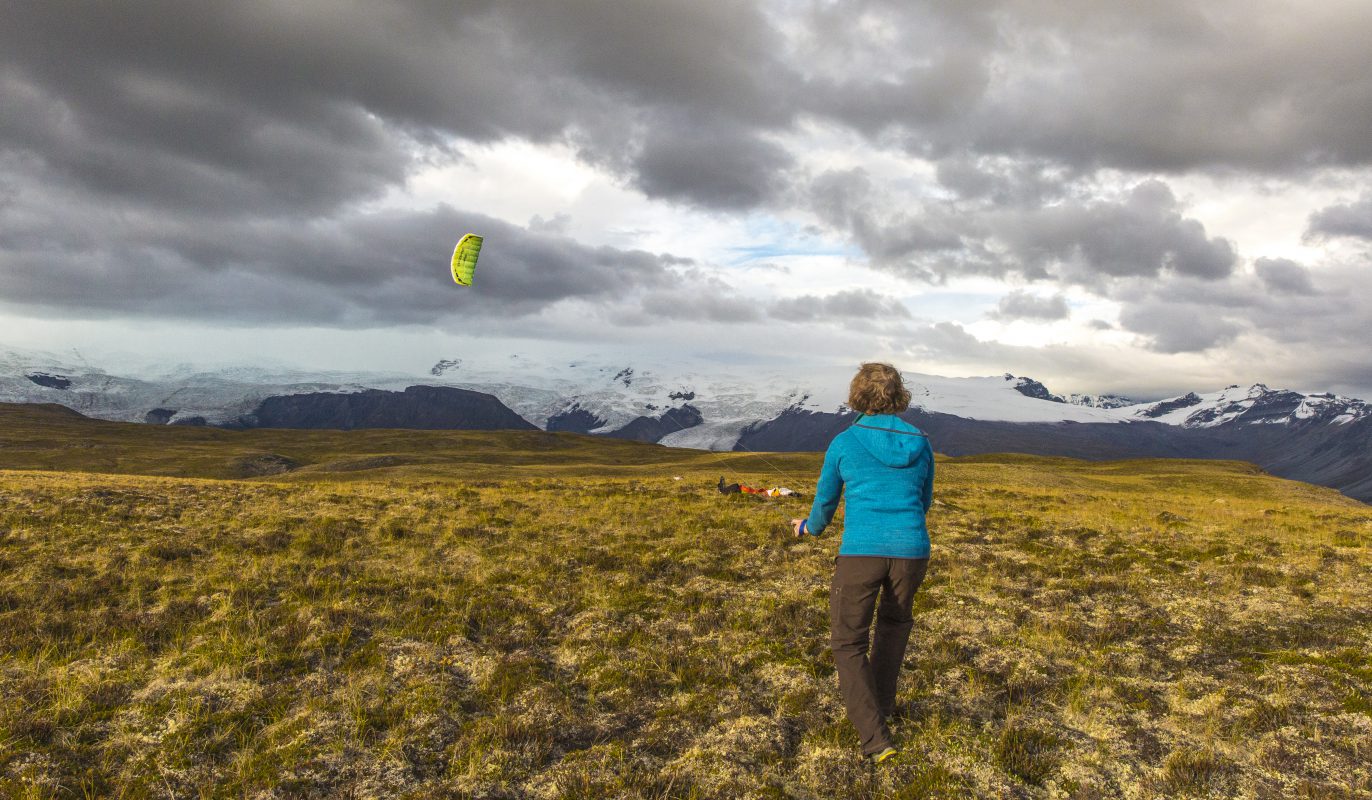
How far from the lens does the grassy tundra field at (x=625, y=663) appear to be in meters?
7.30

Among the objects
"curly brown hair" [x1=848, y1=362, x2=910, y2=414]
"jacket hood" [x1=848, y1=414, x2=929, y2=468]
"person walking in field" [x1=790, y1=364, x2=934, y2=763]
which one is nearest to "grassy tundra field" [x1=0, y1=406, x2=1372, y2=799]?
"person walking in field" [x1=790, y1=364, x2=934, y2=763]

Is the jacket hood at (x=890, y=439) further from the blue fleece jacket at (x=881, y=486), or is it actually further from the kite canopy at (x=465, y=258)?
the kite canopy at (x=465, y=258)

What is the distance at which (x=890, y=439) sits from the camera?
7570 mm

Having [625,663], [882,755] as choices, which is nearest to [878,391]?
[882,755]

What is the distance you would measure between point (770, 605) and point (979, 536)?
11226mm

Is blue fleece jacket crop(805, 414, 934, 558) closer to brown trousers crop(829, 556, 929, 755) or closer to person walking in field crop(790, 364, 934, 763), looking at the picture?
person walking in field crop(790, 364, 934, 763)

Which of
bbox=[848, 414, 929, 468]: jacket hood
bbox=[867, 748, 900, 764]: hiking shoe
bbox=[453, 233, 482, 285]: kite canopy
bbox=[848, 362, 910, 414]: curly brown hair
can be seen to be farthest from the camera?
bbox=[453, 233, 482, 285]: kite canopy

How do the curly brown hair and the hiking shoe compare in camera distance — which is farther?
the curly brown hair

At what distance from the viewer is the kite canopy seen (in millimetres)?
38531

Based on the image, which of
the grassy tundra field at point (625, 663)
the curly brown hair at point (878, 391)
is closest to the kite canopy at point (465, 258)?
the grassy tundra field at point (625, 663)

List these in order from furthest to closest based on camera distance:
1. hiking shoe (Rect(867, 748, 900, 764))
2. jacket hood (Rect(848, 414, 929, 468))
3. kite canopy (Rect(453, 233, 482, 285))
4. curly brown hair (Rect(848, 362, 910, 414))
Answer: kite canopy (Rect(453, 233, 482, 285)) < curly brown hair (Rect(848, 362, 910, 414)) < jacket hood (Rect(848, 414, 929, 468)) < hiking shoe (Rect(867, 748, 900, 764))

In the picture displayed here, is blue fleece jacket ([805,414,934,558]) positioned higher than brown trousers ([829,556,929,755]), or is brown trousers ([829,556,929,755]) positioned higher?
blue fleece jacket ([805,414,934,558])

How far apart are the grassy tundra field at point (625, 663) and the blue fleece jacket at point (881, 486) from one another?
252 centimetres

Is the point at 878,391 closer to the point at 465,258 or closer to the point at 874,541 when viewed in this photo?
the point at 874,541
